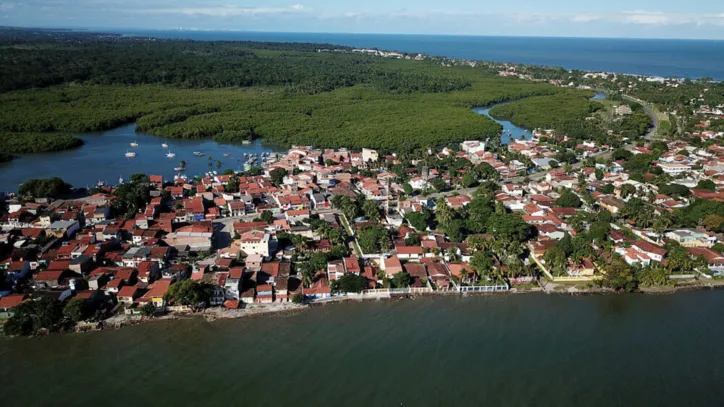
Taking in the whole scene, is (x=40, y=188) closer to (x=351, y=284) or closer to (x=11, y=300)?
(x=11, y=300)

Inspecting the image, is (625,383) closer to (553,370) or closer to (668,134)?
(553,370)

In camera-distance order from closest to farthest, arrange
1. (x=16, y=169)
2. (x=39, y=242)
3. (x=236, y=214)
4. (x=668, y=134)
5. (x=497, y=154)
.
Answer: (x=39, y=242) < (x=236, y=214) < (x=16, y=169) < (x=497, y=154) < (x=668, y=134)

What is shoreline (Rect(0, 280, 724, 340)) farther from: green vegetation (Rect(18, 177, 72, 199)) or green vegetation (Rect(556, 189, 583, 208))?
green vegetation (Rect(18, 177, 72, 199))

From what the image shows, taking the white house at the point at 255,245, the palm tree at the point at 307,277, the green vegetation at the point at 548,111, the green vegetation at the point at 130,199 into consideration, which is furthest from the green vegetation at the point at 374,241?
the green vegetation at the point at 548,111

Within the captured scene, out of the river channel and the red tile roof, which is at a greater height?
the river channel

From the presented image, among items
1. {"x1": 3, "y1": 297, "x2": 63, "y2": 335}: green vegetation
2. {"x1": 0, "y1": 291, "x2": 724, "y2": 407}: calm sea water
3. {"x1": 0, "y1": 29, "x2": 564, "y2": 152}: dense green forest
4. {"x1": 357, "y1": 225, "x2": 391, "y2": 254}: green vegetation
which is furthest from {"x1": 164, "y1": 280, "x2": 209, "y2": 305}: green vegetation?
{"x1": 0, "y1": 29, "x2": 564, "y2": 152}: dense green forest

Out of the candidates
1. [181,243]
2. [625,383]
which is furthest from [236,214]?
[625,383]
